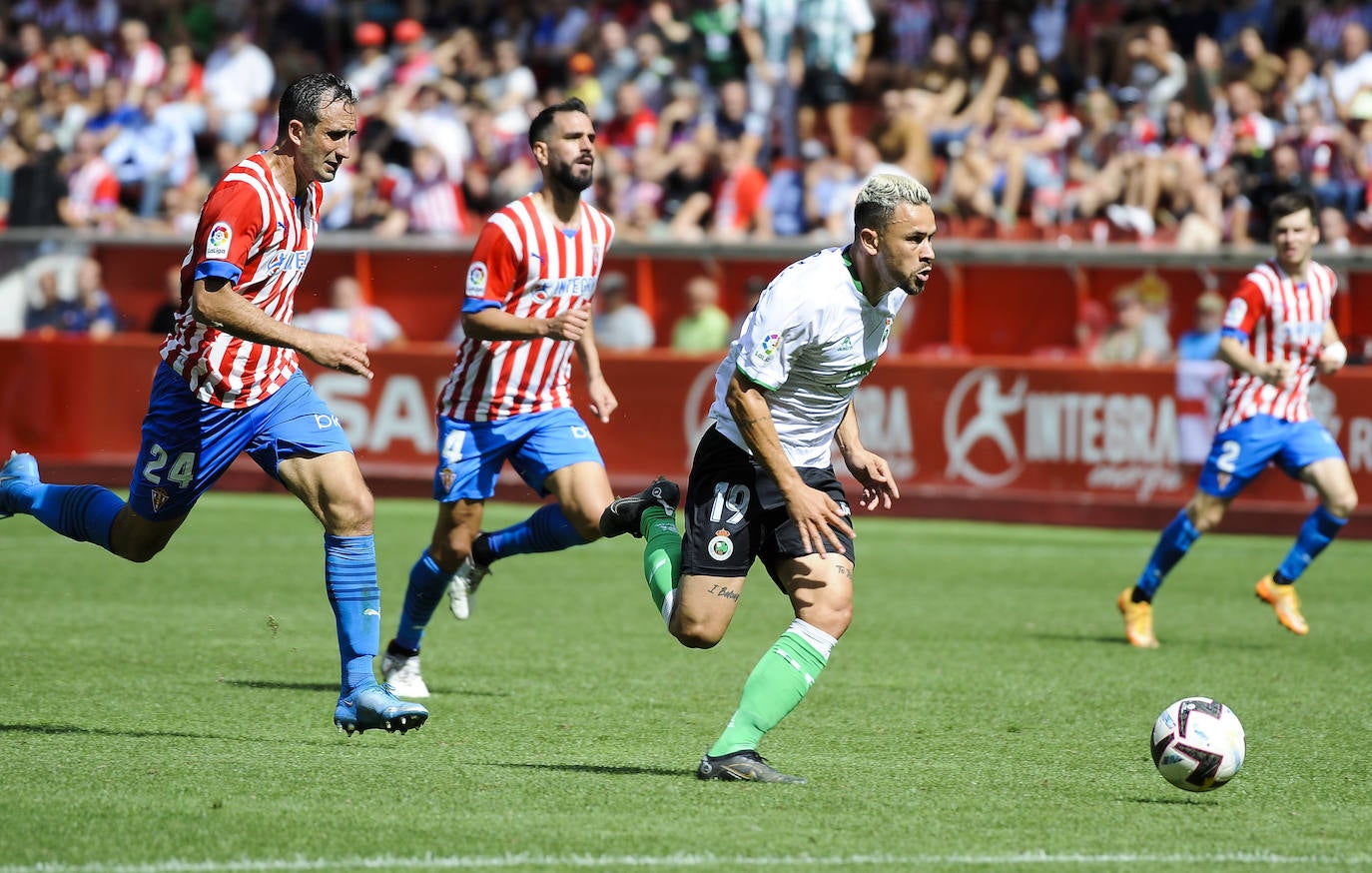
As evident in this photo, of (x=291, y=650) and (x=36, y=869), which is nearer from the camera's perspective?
(x=36, y=869)

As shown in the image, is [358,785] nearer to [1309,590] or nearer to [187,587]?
[187,587]

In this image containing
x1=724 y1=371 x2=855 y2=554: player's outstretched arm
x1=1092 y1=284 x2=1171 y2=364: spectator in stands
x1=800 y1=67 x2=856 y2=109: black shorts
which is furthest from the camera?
x1=800 y1=67 x2=856 y2=109: black shorts

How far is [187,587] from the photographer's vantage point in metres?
11.2

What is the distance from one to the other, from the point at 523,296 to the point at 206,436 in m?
1.87

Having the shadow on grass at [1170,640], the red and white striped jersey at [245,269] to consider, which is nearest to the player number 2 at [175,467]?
the red and white striped jersey at [245,269]

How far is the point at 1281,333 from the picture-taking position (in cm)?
1034

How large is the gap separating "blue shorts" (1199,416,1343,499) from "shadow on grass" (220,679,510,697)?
443 cm

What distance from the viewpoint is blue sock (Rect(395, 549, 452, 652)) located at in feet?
27.1

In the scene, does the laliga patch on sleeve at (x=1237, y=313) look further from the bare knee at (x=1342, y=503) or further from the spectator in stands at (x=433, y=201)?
the spectator in stands at (x=433, y=201)

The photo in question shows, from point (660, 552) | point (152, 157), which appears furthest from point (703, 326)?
point (660, 552)

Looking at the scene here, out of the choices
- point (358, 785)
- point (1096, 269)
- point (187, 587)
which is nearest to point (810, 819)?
point (358, 785)

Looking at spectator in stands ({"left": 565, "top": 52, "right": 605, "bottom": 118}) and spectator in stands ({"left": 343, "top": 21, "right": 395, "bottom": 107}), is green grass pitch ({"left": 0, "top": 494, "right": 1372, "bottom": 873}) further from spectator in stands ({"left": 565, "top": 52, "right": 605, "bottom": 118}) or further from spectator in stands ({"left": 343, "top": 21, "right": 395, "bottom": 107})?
spectator in stands ({"left": 343, "top": 21, "right": 395, "bottom": 107})

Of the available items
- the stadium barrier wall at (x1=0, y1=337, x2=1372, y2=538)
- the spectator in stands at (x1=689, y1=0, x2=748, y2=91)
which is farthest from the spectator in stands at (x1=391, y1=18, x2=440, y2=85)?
the stadium barrier wall at (x1=0, y1=337, x2=1372, y2=538)

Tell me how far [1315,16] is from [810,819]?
1494 centimetres
